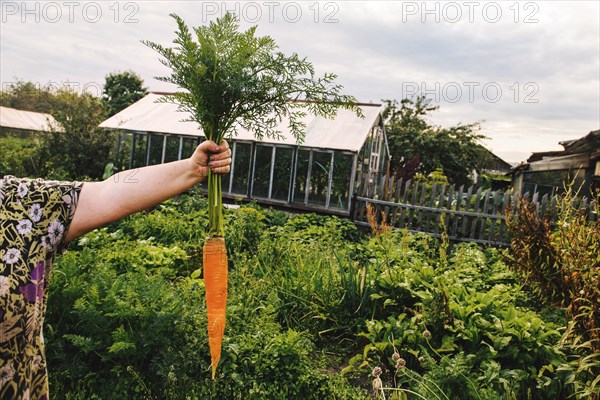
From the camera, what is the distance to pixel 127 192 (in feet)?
5.83

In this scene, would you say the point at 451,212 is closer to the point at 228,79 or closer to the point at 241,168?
the point at 241,168

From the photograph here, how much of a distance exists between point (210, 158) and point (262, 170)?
9459 mm

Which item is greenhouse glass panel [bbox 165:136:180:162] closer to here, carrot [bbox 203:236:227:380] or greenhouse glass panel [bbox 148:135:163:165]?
greenhouse glass panel [bbox 148:135:163:165]

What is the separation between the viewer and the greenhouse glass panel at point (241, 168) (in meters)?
11.7

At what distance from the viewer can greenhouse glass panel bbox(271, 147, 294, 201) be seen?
11.3 m

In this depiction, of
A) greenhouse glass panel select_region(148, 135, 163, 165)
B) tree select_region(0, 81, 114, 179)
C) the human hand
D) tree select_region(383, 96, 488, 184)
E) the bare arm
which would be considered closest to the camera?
the bare arm

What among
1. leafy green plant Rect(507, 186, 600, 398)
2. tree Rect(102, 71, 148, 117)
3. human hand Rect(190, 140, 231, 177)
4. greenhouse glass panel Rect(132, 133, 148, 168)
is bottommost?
leafy green plant Rect(507, 186, 600, 398)

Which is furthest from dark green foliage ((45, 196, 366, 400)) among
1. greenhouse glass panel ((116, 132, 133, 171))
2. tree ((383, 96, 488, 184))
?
tree ((383, 96, 488, 184))

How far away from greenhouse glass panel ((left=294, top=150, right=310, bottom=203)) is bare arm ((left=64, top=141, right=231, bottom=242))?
29.8 feet

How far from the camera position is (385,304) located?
361 cm

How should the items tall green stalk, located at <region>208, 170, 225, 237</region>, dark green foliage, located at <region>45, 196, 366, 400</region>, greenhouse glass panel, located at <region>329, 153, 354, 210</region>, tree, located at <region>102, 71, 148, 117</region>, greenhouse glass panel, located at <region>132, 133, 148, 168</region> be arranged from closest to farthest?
tall green stalk, located at <region>208, 170, 225, 237</region>, dark green foliage, located at <region>45, 196, 366, 400</region>, greenhouse glass panel, located at <region>329, 153, 354, 210</region>, greenhouse glass panel, located at <region>132, 133, 148, 168</region>, tree, located at <region>102, 71, 148, 117</region>

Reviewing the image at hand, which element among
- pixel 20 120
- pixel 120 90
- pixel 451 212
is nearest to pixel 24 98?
pixel 20 120

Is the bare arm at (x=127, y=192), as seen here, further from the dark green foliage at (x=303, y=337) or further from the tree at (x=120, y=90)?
the tree at (x=120, y=90)

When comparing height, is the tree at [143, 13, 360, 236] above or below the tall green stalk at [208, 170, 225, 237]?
above
